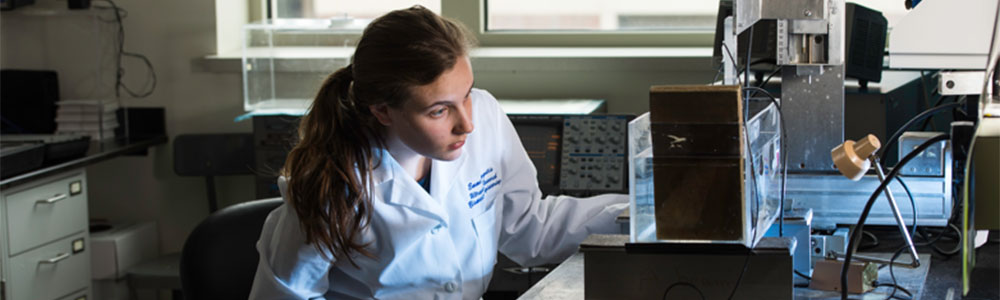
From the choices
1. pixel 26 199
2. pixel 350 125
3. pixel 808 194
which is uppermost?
pixel 350 125

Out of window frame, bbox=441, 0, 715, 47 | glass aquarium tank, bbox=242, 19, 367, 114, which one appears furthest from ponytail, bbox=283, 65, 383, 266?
window frame, bbox=441, 0, 715, 47

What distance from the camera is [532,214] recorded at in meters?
1.91

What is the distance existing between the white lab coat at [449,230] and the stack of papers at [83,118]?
6.16 ft

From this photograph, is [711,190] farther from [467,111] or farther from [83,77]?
[83,77]

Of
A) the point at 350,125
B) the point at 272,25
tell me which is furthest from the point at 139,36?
the point at 350,125

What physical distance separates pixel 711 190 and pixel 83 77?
275 centimetres

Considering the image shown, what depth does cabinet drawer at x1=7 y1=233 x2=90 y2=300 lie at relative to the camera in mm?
2844

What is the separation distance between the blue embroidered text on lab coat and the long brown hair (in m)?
0.22

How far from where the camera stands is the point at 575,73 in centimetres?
330

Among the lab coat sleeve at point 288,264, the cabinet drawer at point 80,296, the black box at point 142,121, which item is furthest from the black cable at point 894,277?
the black box at point 142,121

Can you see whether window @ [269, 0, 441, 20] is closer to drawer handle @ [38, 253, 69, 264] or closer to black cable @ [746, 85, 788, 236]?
drawer handle @ [38, 253, 69, 264]

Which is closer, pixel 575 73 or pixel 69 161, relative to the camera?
pixel 69 161

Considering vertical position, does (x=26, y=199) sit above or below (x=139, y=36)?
below

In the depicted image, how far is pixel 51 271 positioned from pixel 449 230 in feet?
5.36
